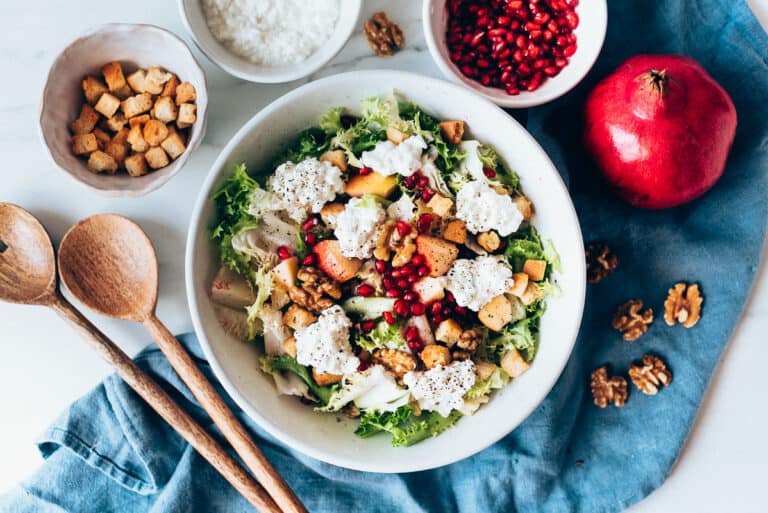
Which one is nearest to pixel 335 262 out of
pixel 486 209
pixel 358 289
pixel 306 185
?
pixel 358 289

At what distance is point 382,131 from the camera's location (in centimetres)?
196

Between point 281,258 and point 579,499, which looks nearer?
point 281,258

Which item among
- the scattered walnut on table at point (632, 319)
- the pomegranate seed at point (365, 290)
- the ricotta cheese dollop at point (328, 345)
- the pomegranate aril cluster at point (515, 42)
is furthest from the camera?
the scattered walnut on table at point (632, 319)

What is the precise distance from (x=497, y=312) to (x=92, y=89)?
4.43 feet

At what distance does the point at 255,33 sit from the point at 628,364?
156 centimetres

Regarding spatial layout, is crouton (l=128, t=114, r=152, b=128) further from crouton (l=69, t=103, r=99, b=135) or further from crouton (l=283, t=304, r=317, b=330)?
crouton (l=283, t=304, r=317, b=330)

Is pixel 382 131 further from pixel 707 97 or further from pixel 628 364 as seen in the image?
pixel 628 364

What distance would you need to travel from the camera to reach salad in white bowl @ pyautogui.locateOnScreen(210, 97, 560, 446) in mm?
1886

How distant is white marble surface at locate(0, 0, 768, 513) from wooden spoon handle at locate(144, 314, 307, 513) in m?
0.17

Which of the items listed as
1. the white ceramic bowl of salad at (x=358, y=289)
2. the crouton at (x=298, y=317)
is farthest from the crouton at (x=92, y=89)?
the crouton at (x=298, y=317)

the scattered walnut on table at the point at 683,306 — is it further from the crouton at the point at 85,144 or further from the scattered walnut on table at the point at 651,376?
the crouton at the point at 85,144

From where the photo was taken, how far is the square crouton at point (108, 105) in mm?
2010

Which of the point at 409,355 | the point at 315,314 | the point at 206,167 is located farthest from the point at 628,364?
the point at 206,167

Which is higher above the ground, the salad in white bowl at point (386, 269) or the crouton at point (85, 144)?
the crouton at point (85, 144)
